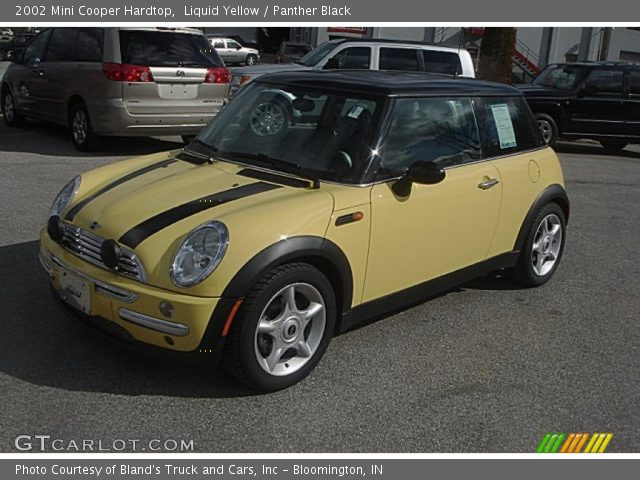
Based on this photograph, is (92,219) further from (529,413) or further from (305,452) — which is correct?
(529,413)

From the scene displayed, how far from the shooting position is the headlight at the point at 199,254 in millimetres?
3123

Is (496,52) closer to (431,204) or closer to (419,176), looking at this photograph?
(431,204)

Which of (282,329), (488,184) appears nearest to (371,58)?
(488,184)

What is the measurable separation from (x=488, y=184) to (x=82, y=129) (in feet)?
23.0

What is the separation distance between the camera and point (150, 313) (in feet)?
10.3

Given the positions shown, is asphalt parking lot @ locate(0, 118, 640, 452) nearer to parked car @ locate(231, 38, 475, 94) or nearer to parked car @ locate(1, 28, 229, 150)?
parked car @ locate(1, 28, 229, 150)

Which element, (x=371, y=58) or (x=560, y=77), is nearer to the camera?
(x=371, y=58)

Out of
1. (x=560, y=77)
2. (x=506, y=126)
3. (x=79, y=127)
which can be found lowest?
(x=79, y=127)

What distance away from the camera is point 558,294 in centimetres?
513

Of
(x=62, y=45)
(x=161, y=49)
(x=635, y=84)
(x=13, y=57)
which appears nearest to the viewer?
(x=161, y=49)

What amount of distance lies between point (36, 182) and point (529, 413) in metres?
6.20

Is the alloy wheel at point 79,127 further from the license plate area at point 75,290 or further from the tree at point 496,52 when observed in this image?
the tree at point 496,52

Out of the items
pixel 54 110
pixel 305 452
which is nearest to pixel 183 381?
pixel 305 452
